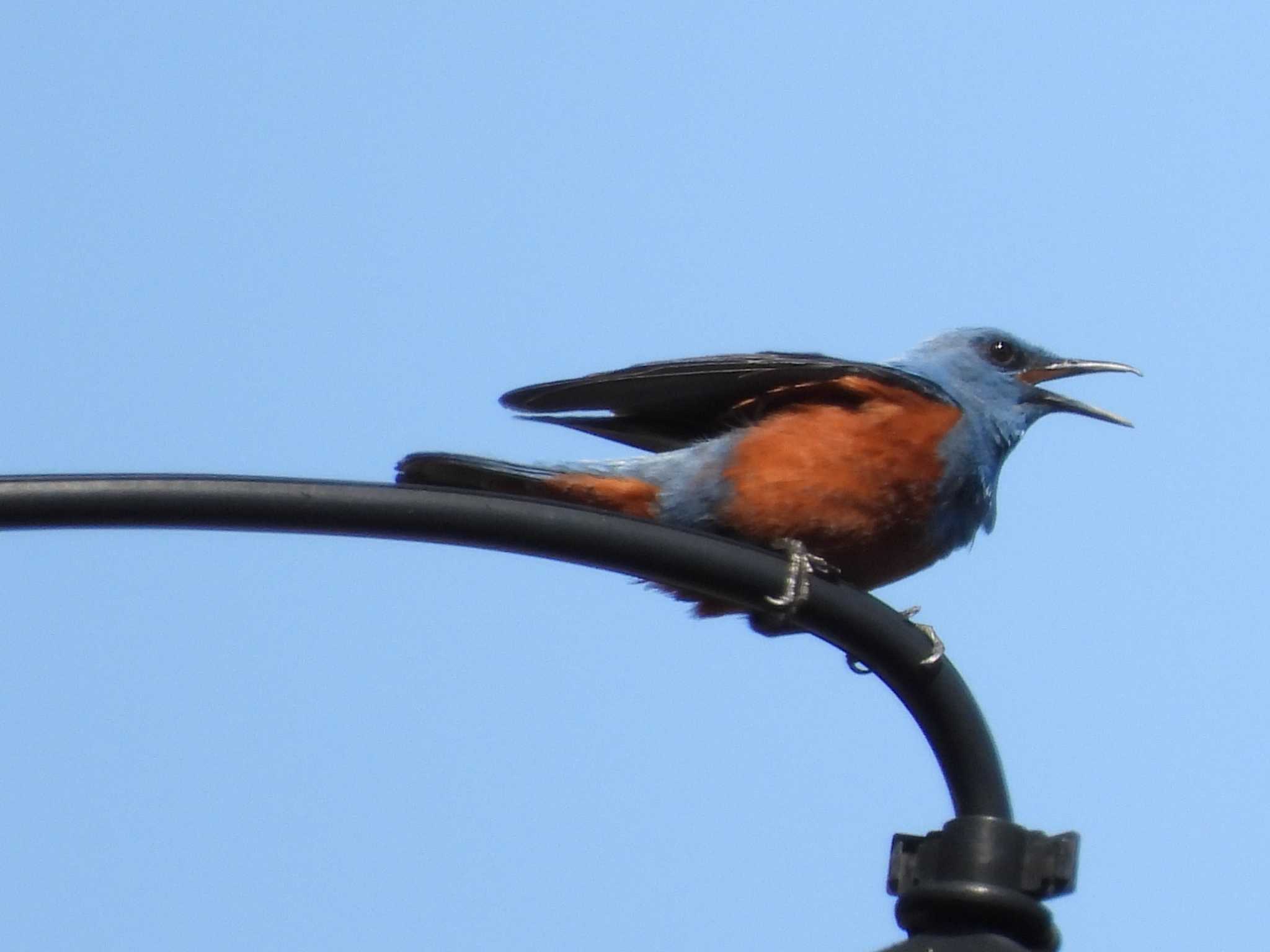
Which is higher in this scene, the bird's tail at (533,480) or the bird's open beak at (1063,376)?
the bird's open beak at (1063,376)

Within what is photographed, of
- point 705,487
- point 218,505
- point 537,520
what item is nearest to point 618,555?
point 537,520

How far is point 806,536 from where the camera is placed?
22.6 ft

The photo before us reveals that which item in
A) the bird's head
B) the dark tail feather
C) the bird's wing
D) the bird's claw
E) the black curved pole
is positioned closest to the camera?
the black curved pole

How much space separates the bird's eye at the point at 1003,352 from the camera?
28.1ft

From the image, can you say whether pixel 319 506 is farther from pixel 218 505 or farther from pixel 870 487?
pixel 870 487

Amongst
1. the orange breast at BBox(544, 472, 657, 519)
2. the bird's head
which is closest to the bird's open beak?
the bird's head

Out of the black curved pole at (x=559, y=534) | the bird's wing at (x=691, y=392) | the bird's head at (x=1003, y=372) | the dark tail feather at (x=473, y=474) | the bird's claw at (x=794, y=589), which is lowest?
the black curved pole at (x=559, y=534)

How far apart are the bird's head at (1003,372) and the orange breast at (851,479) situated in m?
0.72

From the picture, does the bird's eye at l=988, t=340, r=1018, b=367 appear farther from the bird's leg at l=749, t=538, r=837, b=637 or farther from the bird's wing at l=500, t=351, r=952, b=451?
the bird's leg at l=749, t=538, r=837, b=637

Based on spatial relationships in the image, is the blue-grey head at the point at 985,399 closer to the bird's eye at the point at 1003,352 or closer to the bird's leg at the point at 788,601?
the bird's eye at the point at 1003,352

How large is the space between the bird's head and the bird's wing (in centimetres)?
73

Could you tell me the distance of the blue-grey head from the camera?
7312 mm

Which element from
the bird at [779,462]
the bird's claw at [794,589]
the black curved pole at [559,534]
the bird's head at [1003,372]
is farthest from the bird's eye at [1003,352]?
the black curved pole at [559,534]

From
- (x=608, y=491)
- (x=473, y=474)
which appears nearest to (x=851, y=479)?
(x=608, y=491)
